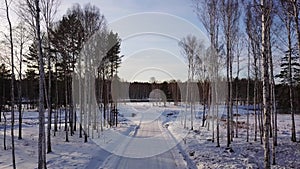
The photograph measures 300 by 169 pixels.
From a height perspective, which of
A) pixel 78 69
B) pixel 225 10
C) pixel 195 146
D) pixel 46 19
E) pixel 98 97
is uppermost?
pixel 225 10

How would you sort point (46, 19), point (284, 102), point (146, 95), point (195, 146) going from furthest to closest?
1. point (146, 95)
2. point (284, 102)
3. point (195, 146)
4. point (46, 19)

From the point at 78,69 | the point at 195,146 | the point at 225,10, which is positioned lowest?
the point at 195,146

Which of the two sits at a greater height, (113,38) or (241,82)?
(113,38)

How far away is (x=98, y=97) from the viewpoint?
2881 cm

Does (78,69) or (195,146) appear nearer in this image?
(195,146)

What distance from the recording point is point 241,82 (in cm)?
5128

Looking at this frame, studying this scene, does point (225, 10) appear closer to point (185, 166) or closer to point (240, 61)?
point (240, 61)

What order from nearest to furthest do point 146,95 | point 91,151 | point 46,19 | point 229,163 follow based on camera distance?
point 229,163, point 46,19, point 91,151, point 146,95

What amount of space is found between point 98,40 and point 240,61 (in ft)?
37.9

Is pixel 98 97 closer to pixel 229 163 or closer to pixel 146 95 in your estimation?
pixel 229 163

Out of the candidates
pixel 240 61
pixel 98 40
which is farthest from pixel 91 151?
pixel 240 61

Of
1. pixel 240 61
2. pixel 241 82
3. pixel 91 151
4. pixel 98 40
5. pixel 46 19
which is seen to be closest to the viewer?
pixel 46 19

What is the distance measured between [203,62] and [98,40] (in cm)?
1177

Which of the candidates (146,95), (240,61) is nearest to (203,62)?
(240,61)
